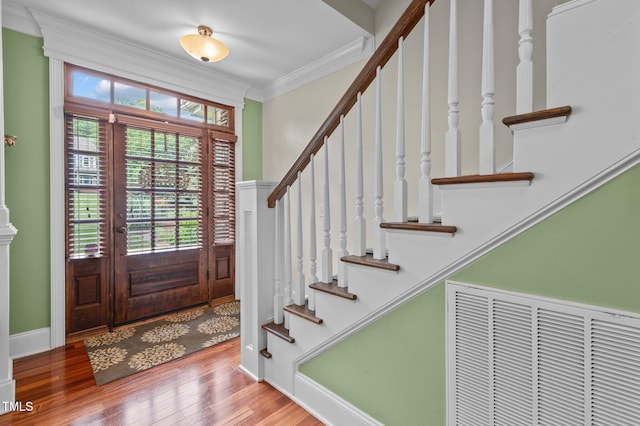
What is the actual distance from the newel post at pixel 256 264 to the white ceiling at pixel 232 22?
1431 mm

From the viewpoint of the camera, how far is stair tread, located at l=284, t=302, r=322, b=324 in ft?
5.13

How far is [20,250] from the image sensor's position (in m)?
2.25

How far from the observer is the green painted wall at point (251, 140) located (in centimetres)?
364

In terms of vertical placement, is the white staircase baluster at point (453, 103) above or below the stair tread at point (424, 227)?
above

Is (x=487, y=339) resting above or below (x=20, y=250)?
below

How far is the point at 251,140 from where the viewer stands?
146 inches

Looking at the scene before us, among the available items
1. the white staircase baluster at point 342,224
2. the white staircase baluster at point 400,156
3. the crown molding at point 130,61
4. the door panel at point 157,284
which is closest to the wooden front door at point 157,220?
the door panel at point 157,284

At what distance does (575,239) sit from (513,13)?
1.68 meters

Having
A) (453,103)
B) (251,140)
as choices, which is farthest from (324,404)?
(251,140)

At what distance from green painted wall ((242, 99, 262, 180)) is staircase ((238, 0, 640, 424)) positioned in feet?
5.99

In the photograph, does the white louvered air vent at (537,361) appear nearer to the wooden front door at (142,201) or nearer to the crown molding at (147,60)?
the crown molding at (147,60)

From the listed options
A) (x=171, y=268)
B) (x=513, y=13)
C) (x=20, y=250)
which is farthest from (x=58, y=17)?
(x=513, y=13)

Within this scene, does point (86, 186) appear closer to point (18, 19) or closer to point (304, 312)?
point (18, 19)

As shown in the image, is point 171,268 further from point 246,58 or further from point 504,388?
point 504,388
